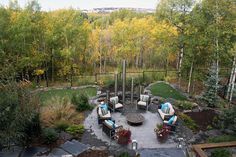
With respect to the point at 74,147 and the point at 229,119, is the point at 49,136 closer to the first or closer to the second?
the point at 74,147

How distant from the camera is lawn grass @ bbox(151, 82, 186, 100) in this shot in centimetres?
1414

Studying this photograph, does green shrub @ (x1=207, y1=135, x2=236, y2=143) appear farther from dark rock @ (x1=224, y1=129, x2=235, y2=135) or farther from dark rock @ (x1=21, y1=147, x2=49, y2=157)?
dark rock @ (x1=21, y1=147, x2=49, y2=157)

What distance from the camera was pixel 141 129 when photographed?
1032 cm

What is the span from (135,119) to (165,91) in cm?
472

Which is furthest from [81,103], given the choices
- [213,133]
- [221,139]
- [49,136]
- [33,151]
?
[221,139]

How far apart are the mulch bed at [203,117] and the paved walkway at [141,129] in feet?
5.33

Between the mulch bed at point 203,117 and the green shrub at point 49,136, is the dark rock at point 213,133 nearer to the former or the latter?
the mulch bed at point 203,117

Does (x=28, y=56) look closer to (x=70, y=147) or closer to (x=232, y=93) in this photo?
(x=70, y=147)

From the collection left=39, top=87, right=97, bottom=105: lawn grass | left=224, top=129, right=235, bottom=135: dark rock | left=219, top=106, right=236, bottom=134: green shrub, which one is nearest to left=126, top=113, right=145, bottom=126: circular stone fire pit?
left=219, top=106, right=236, bottom=134: green shrub

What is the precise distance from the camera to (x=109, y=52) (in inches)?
990

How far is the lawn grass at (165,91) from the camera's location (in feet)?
46.4

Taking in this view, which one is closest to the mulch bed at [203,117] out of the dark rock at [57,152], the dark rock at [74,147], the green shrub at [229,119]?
the green shrub at [229,119]

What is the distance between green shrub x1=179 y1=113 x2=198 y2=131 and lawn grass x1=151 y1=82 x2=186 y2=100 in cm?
274

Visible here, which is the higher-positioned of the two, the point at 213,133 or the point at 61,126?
the point at 61,126
